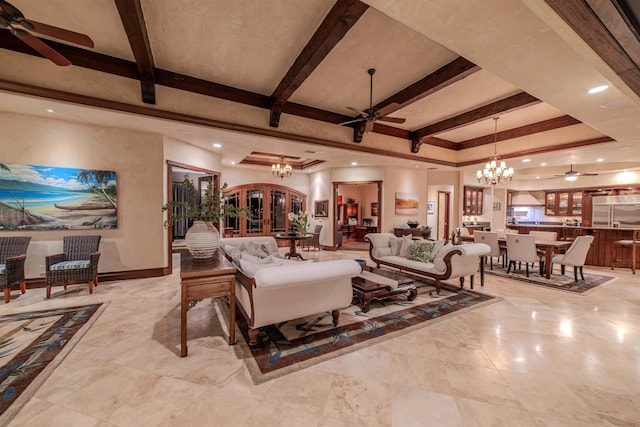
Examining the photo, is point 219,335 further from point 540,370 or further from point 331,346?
point 540,370

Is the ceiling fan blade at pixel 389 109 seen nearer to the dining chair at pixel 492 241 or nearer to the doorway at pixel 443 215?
the dining chair at pixel 492 241

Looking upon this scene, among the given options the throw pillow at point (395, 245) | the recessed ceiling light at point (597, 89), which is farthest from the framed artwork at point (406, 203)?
the recessed ceiling light at point (597, 89)

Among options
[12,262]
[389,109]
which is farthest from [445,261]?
[12,262]

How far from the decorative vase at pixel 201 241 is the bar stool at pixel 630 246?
871 cm

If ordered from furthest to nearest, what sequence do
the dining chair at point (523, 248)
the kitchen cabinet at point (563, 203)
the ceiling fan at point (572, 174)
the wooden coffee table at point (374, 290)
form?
1. the kitchen cabinet at point (563, 203)
2. the ceiling fan at point (572, 174)
3. the dining chair at point (523, 248)
4. the wooden coffee table at point (374, 290)

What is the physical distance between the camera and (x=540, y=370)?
2188mm

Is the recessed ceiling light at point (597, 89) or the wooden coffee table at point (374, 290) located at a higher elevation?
the recessed ceiling light at point (597, 89)

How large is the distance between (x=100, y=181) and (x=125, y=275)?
179cm

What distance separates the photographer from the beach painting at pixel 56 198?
401 centimetres

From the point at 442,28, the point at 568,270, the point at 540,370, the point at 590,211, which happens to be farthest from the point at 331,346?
the point at 590,211

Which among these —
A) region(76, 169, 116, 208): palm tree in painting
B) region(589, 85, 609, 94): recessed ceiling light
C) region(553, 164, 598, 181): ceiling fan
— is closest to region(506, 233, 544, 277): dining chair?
region(589, 85, 609, 94): recessed ceiling light

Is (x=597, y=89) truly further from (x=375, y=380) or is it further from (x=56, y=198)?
(x=56, y=198)

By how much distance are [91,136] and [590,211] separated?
14.8 m

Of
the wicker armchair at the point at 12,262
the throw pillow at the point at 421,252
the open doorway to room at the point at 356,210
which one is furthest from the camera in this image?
the open doorway to room at the point at 356,210
